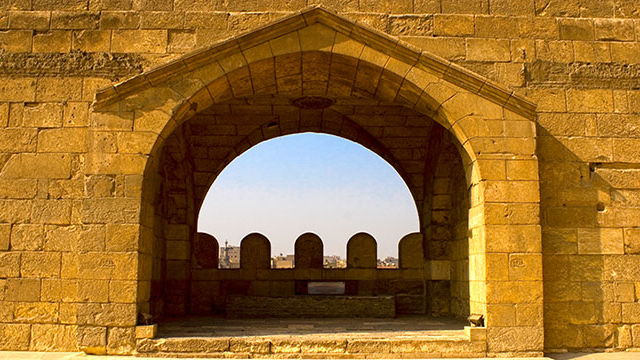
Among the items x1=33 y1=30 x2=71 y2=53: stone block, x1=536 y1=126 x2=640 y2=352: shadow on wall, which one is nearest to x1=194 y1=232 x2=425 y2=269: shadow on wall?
x1=536 y1=126 x2=640 y2=352: shadow on wall

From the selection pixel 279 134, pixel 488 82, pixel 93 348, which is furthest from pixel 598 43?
pixel 93 348

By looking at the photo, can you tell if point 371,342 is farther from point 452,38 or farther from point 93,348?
point 452,38

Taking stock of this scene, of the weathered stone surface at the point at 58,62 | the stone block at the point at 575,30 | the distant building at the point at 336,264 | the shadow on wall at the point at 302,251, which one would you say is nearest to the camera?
the weathered stone surface at the point at 58,62

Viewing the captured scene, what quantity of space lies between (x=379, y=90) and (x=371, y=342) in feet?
8.99

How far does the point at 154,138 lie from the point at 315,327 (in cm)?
284

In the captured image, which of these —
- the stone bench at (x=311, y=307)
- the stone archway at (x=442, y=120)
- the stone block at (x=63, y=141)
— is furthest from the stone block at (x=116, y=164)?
the stone bench at (x=311, y=307)

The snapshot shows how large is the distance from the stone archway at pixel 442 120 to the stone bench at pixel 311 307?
2426 mm

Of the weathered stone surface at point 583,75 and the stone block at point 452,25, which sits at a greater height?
the stone block at point 452,25

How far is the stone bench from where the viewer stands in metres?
8.40

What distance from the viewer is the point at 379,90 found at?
667cm

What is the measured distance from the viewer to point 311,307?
28.0 ft

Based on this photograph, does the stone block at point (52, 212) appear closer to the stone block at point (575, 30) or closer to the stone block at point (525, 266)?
the stone block at point (525, 266)

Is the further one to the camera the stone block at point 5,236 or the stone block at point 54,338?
the stone block at point 5,236

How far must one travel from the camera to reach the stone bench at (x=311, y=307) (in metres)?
8.40
